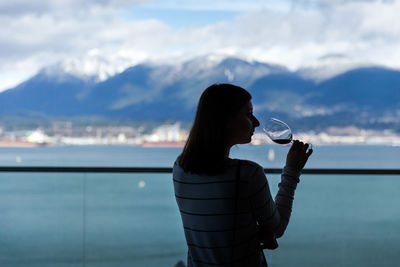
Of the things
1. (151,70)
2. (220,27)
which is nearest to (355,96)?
(220,27)

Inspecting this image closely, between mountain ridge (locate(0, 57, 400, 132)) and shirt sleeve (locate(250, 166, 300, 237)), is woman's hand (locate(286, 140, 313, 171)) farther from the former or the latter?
mountain ridge (locate(0, 57, 400, 132))

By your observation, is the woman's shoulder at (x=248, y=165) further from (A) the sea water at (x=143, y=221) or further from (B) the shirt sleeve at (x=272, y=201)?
(A) the sea water at (x=143, y=221)

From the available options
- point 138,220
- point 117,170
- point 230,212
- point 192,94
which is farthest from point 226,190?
point 192,94

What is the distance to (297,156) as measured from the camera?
1262 millimetres

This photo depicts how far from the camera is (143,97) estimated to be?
1031 inches

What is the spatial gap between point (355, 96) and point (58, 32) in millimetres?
17967

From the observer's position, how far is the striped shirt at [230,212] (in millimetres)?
1177

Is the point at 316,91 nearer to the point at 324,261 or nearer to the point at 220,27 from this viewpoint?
the point at 220,27

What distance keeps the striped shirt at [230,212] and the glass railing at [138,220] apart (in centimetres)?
198

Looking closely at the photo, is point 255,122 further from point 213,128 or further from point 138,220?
point 138,220

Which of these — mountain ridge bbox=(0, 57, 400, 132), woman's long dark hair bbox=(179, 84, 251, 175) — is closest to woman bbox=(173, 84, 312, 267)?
woman's long dark hair bbox=(179, 84, 251, 175)

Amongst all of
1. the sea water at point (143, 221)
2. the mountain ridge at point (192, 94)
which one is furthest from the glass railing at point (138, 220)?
the mountain ridge at point (192, 94)

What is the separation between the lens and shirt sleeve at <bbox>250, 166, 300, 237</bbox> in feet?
3.84

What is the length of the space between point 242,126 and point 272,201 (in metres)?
0.16
